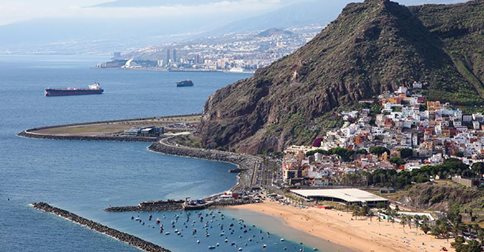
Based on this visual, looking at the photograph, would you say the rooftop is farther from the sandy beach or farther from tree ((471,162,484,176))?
tree ((471,162,484,176))

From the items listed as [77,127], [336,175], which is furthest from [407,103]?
[77,127]

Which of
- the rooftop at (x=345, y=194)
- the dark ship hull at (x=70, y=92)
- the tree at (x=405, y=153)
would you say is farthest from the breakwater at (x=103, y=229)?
the dark ship hull at (x=70, y=92)

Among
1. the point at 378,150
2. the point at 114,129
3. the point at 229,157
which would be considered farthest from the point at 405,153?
the point at 114,129

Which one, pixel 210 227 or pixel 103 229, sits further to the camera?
pixel 210 227

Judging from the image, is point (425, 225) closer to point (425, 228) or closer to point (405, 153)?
point (425, 228)

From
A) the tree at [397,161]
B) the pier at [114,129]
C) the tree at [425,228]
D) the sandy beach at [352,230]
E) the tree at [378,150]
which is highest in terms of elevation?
the tree at [378,150]

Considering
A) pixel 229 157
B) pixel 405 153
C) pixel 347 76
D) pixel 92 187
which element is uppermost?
pixel 347 76

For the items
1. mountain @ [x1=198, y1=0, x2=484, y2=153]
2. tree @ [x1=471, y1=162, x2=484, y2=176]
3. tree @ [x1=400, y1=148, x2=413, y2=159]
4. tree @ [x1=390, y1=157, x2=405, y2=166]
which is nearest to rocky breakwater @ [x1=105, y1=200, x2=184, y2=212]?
tree @ [x1=390, y1=157, x2=405, y2=166]

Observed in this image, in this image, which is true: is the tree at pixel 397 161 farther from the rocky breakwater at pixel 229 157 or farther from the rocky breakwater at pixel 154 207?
the rocky breakwater at pixel 154 207
